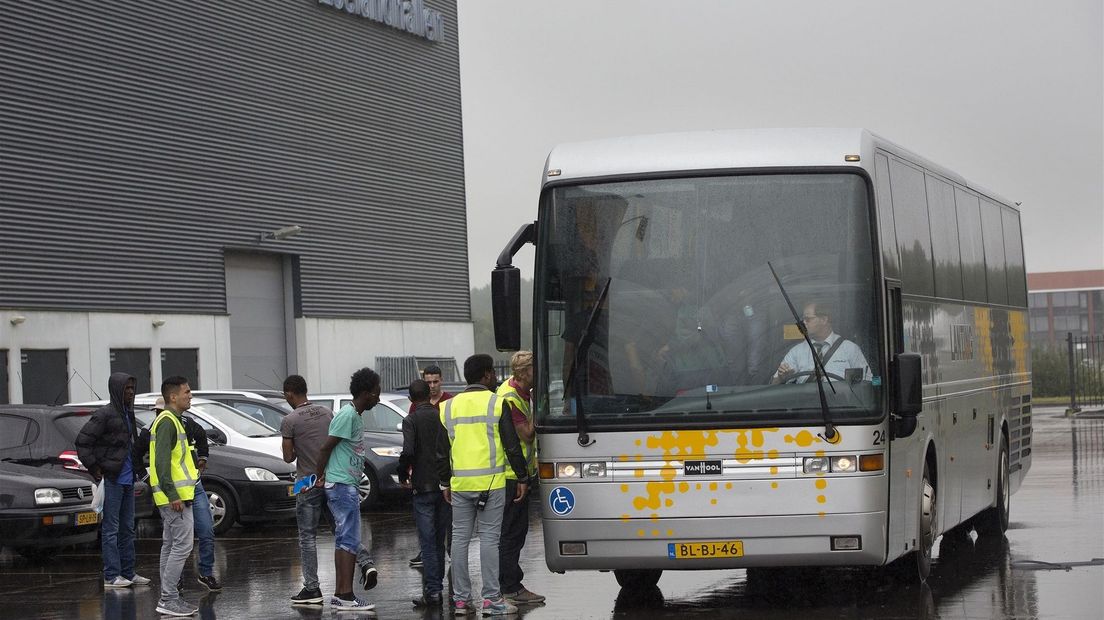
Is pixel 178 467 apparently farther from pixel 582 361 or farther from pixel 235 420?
pixel 235 420

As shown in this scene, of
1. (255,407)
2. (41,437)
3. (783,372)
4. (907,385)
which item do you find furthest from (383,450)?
(907,385)

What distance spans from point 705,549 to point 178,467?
14.7 ft

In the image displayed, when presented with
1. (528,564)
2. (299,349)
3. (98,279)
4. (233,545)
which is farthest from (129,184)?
(528,564)

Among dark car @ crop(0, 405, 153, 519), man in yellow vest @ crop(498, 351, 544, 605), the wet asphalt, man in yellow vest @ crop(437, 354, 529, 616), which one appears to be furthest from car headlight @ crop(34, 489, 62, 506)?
man in yellow vest @ crop(437, 354, 529, 616)

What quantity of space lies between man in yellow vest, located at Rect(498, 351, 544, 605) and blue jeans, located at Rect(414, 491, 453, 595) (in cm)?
46

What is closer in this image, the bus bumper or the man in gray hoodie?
the bus bumper

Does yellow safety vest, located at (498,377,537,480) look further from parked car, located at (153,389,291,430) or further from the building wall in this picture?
the building wall

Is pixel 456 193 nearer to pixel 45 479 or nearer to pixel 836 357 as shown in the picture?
pixel 45 479

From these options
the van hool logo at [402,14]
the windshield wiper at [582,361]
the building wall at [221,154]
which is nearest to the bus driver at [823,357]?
the windshield wiper at [582,361]

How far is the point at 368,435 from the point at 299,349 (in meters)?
19.2

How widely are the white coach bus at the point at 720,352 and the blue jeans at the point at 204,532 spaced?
421cm

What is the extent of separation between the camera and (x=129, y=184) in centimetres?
3456

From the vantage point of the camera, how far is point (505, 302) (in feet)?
31.5

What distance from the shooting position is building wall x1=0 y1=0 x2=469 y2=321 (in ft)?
106
